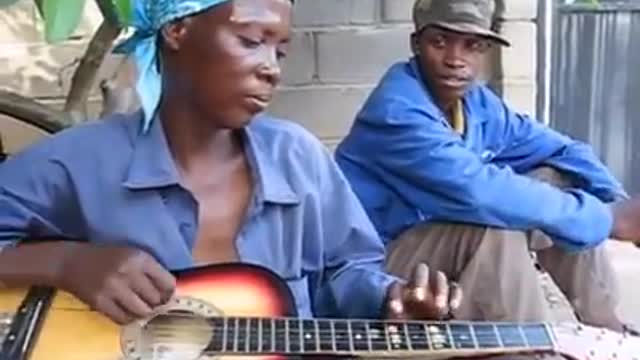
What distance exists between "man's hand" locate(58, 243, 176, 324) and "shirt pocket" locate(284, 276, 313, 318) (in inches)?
8.8

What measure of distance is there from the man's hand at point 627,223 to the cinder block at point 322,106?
1.57 m

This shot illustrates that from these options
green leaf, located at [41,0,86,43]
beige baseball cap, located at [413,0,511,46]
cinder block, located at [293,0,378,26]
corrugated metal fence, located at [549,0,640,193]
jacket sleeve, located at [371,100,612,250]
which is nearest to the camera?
green leaf, located at [41,0,86,43]

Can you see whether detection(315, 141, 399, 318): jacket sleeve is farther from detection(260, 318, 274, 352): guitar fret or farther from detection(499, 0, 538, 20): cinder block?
detection(499, 0, 538, 20): cinder block

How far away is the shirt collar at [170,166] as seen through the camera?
7.35ft

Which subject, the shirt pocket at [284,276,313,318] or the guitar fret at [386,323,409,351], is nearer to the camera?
the guitar fret at [386,323,409,351]

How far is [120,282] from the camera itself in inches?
82.7

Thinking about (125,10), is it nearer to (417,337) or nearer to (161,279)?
(161,279)

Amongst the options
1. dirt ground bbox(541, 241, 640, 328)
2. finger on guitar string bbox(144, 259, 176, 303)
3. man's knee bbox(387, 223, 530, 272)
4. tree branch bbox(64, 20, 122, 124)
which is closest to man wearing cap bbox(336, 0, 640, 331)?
man's knee bbox(387, 223, 530, 272)

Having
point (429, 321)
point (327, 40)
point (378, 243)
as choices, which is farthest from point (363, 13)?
point (429, 321)

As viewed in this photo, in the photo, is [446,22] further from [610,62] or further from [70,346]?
[610,62]

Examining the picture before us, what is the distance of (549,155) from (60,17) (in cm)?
137

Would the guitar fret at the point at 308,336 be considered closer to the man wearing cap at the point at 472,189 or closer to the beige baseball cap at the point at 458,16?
the man wearing cap at the point at 472,189

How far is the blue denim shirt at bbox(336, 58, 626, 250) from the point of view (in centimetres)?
302

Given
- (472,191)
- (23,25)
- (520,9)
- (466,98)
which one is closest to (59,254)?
(472,191)
